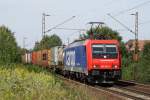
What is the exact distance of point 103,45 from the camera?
1216 inches

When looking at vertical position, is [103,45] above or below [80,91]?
above

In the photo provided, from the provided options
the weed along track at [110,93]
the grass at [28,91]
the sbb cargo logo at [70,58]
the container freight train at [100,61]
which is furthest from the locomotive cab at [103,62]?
the grass at [28,91]

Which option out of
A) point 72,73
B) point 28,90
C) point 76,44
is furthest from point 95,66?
point 28,90

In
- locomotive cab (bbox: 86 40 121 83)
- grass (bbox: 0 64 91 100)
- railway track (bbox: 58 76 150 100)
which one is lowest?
railway track (bbox: 58 76 150 100)

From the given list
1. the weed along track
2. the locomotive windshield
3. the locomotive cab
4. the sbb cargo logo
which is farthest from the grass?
the sbb cargo logo

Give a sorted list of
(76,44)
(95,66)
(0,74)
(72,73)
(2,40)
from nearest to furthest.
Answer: (0,74) → (95,66) → (76,44) → (72,73) → (2,40)

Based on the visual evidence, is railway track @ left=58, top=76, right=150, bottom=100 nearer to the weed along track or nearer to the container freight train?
the weed along track

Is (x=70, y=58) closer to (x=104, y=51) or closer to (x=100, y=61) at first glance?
(x=104, y=51)

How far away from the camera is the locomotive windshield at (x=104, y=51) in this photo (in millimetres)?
30609

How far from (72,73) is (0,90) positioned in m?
23.4

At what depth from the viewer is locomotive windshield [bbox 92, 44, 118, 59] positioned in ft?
100

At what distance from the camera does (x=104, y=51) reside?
30766 millimetres

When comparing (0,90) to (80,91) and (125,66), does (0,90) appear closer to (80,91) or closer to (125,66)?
(80,91)

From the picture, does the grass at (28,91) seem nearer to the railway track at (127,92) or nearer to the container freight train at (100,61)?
the railway track at (127,92)
